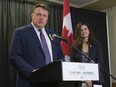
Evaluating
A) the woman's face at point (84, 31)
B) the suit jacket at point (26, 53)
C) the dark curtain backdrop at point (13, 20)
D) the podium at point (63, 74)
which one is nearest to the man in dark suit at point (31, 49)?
the suit jacket at point (26, 53)

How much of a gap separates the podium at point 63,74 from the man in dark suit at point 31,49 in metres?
0.16

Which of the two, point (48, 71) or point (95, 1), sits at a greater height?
point (95, 1)

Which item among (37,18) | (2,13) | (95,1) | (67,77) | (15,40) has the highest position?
(95,1)

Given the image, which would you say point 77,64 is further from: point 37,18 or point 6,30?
point 6,30

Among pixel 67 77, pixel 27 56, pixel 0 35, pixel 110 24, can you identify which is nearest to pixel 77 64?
pixel 67 77

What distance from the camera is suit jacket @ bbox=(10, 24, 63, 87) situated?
1.78m

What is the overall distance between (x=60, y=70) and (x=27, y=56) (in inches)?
21.0

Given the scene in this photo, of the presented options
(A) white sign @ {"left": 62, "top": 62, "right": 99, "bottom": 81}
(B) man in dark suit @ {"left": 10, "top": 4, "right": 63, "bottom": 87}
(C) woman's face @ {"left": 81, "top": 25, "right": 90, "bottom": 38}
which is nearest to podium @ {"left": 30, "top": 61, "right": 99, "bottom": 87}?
(A) white sign @ {"left": 62, "top": 62, "right": 99, "bottom": 81}

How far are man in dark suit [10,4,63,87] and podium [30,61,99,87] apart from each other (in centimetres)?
16

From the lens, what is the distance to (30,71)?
5.50ft

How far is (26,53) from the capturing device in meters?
1.89

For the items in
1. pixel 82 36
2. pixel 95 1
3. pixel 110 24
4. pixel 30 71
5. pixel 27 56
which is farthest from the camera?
pixel 110 24

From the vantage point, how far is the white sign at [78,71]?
1.45 meters

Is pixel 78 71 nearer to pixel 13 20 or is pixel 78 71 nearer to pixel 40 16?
pixel 40 16
